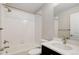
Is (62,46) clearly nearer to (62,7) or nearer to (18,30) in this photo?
(62,7)

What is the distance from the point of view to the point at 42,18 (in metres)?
1.25

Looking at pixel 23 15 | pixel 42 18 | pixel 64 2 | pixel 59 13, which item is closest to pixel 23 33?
pixel 23 15

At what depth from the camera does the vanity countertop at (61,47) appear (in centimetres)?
106

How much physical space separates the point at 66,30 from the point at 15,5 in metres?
0.88

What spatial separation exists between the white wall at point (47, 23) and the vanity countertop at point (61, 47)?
0.11 meters

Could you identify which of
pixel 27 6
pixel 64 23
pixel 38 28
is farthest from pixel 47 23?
pixel 27 6

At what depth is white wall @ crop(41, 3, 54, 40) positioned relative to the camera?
1.25m

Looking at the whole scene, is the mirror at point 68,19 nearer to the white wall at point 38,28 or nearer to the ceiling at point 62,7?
the ceiling at point 62,7

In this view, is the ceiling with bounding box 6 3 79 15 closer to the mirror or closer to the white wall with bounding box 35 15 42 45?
the mirror

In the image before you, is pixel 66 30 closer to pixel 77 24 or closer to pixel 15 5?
pixel 77 24

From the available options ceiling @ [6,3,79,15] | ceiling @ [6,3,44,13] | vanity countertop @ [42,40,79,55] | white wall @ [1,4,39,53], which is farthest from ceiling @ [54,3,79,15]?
vanity countertop @ [42,40,79,55]

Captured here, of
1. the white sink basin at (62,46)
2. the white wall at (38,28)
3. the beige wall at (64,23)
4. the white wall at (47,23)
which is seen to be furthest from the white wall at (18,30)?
the beige wall at (64,23)

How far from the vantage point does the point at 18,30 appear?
4.14 ft

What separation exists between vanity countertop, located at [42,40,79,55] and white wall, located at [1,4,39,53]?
0.22 metres
